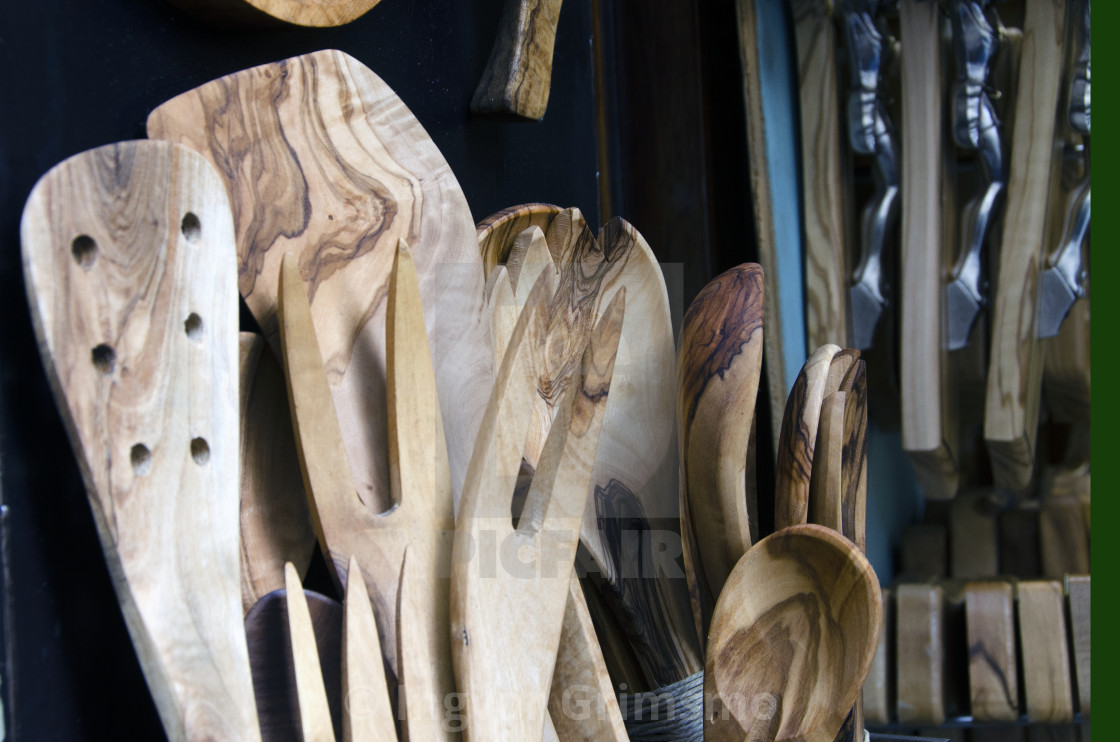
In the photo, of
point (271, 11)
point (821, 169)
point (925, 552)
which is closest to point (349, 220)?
point (271, 11)

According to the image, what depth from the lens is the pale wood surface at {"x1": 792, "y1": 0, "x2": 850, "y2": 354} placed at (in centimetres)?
85

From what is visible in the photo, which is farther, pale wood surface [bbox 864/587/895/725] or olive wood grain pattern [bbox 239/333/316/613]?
pale wood surface [bbox 864/587/895/725]

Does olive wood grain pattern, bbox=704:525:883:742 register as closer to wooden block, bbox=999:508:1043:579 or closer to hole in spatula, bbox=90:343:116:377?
hole in spatula, bbox=90:343:116:377

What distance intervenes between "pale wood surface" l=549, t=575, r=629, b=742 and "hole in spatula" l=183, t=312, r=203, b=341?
174 mm

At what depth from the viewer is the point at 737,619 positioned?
38 cm

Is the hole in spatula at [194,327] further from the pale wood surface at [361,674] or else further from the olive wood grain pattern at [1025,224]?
the olive wood grain pattern at [1025,224]

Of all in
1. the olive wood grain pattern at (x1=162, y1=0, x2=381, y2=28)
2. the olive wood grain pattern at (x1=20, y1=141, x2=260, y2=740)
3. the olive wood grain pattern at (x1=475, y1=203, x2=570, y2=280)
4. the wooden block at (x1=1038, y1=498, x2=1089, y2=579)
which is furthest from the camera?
the wooden block at (x1=1038, y1=498, x2=1089, y2=579)

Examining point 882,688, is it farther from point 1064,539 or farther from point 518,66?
point 518,66

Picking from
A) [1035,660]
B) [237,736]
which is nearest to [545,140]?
[237,736]

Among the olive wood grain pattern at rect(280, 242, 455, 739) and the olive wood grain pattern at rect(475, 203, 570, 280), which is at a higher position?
the olive wood grain pattern at rect(475, 203, 570, 280)

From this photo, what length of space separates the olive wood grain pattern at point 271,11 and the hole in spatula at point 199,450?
0.19m

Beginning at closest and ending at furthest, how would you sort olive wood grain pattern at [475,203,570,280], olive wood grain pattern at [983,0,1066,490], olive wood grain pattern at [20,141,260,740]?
olive wood grain pattern at [20,141,260,740] < olive wood grain pattern at [475,203,570,280] < olive wood grain pattern at [983,0,1066,490]

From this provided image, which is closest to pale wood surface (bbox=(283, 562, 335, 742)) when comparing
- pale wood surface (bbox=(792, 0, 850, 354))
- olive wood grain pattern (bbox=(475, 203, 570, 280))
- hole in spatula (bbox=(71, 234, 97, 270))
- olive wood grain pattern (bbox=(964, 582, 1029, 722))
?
hole in spatula (bbox=(71, 234, 97, 270))

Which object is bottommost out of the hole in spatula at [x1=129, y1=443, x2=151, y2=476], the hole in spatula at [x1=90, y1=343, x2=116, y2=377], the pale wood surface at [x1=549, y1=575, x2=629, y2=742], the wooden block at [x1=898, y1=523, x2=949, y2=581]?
the wooden block at [x1=898, y1=523, x2=949, y2=581]
